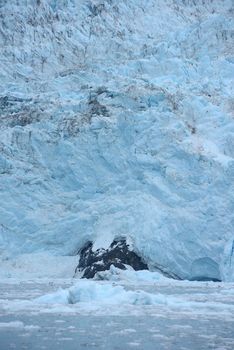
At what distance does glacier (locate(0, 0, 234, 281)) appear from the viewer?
19.4 m

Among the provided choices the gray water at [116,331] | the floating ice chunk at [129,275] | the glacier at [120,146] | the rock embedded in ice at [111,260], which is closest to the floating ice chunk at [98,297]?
the gray water at [116,331]

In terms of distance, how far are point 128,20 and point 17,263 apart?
610 inches

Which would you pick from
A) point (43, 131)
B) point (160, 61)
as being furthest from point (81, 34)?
point (43, 131)

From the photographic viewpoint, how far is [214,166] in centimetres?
2056

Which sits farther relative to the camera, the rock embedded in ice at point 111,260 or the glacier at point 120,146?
the glacier at point 120,146

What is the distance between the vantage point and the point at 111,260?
61.7 ft

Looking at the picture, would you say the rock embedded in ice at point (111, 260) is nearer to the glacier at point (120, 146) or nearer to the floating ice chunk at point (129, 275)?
the glacier at point (120, 146)

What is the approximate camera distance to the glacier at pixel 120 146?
762 inches

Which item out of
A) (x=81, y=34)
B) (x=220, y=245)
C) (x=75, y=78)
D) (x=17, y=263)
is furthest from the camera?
(x=81, y=34)

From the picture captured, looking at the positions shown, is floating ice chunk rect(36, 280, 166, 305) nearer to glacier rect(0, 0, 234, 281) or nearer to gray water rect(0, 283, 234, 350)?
gray water rect(0, 283, 234, 350)

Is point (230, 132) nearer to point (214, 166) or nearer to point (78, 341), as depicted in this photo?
point (214, 166)

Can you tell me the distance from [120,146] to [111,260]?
4927 mm

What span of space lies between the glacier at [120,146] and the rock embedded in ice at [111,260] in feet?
1.05

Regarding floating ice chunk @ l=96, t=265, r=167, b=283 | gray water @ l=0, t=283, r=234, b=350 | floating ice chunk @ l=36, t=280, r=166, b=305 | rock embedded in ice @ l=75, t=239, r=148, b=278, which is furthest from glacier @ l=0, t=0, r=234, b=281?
gray water @ l=0, t=283, r=234, b=350
